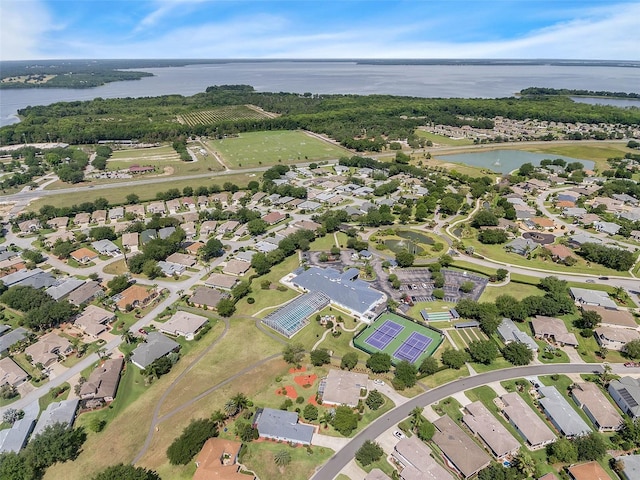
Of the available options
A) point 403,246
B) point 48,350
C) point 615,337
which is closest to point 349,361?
point 403,246

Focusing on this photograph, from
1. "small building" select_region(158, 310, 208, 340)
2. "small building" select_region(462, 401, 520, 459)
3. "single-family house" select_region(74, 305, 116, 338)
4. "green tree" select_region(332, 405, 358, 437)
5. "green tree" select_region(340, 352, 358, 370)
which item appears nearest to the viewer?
"small building" select_region(462, 401, 520, 459)

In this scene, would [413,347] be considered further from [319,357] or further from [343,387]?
[319,357]

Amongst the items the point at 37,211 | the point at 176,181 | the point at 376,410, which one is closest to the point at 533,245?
the point at 376,410

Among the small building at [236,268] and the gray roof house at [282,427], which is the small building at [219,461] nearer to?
the gray roof house at [282,427]

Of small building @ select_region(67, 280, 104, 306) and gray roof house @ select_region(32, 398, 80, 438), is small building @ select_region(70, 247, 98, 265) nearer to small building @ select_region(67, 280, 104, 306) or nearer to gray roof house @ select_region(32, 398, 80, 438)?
small building @ select_region(67, 280, 104, 306)

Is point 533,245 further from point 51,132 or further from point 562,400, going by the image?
point 51,132

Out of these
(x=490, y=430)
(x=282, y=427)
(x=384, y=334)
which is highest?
(x=490, y=430)

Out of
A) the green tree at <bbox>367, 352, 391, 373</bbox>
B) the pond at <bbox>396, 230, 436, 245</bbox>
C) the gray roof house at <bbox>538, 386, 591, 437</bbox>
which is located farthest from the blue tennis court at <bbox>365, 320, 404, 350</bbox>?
the pond at <bbox>396, 230, 436, 245</bbox>
